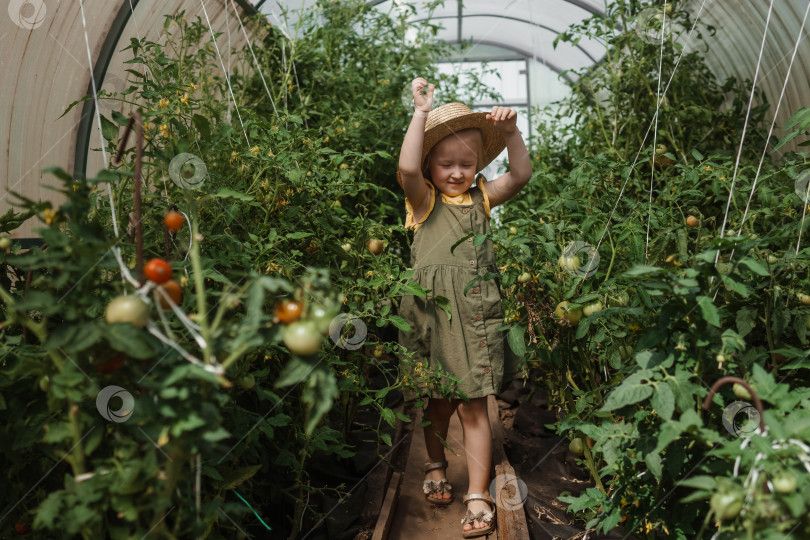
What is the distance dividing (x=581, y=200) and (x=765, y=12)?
158 cm

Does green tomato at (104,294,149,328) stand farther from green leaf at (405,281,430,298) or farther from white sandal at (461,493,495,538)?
white sandal at (461,493,495,538)

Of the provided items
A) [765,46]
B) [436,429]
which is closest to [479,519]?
[436,429]

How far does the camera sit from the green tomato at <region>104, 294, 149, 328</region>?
78 centimetres

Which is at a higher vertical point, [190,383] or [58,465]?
[190,383]

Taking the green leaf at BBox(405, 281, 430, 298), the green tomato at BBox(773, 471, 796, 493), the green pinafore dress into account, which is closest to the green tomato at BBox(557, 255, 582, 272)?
the green pinafore dress

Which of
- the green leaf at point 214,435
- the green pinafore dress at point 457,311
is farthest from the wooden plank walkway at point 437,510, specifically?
the green leaf at point 214,435

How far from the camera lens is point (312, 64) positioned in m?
3.32

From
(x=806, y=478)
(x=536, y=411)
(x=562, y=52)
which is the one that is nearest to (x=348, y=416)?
(x=536, y=411)

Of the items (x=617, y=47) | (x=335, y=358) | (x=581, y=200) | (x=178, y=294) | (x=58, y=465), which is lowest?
(x=335, y=358)

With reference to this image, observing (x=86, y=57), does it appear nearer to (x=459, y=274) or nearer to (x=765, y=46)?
(x=459, y=274)

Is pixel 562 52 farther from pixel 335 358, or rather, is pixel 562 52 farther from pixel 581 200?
pixel 335 358

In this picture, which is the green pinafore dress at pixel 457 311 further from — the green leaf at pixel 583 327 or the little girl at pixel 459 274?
the green leaf at pixel 583 327

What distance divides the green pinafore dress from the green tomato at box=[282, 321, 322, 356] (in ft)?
3.47

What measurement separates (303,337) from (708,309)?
681 mm
